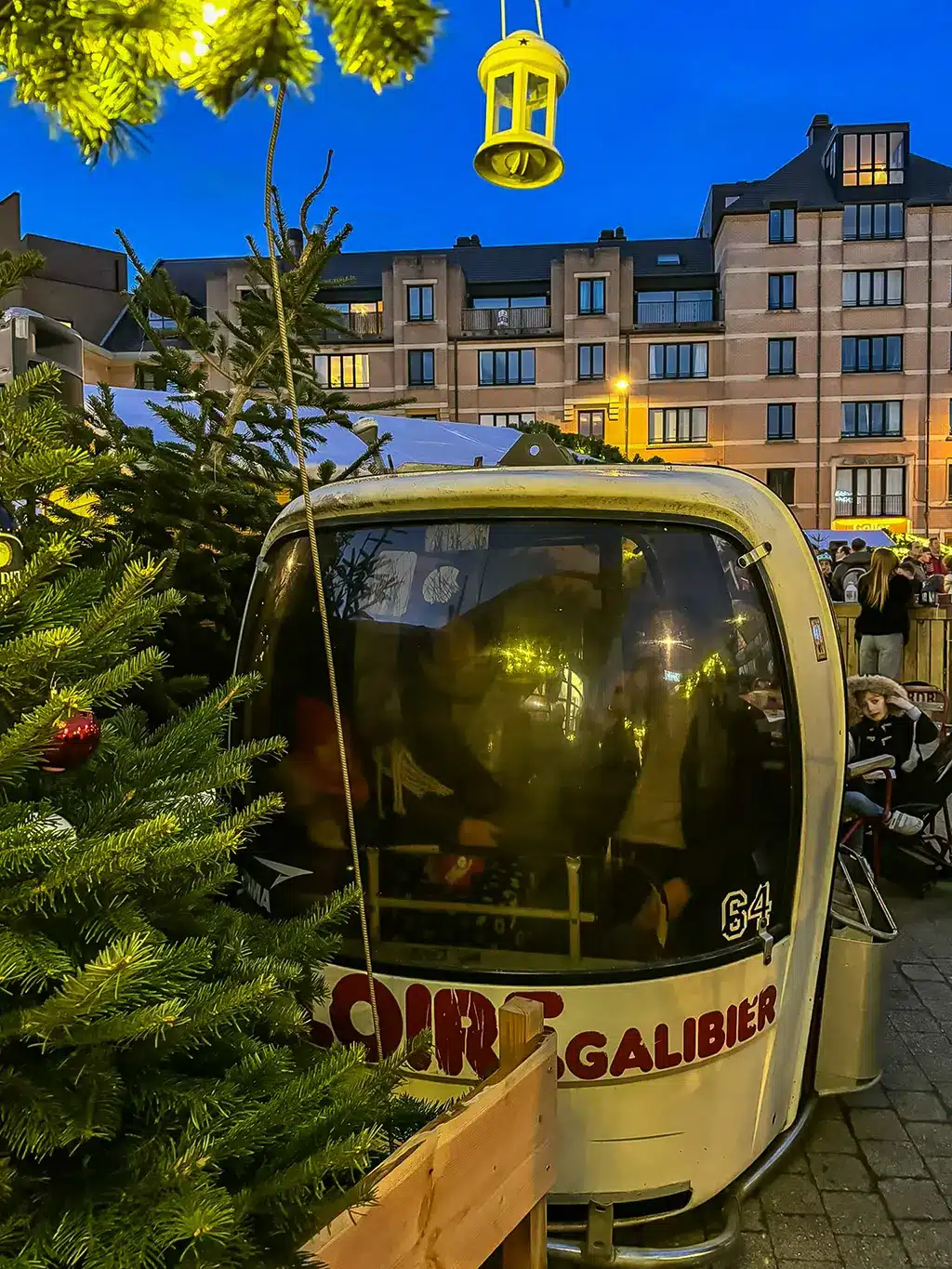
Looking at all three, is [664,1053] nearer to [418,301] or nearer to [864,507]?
[864,507]

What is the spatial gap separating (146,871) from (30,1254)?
0.47 metres

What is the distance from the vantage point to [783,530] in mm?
2684

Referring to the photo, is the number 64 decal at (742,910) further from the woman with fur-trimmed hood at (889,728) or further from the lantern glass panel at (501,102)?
the woman with fur-trimmed hood at (889,728)

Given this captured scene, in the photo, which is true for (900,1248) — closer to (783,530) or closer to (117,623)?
(783,530)

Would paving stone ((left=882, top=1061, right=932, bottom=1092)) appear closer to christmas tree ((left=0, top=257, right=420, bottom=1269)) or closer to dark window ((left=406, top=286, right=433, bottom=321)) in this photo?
christmas tree ((left=0, top=257, right=420, bottom=1269))

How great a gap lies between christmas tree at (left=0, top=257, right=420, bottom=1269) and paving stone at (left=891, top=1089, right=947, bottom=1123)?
2791mm

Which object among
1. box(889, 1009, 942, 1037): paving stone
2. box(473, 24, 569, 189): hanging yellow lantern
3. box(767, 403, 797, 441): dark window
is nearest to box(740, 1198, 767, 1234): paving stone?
box(889, 1009, 942, 1037): paving stone

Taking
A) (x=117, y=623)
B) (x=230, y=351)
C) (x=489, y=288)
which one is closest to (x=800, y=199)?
(x=489, y=288)

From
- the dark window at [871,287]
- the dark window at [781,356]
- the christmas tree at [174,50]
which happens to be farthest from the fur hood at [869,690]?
the dark window at [871,287]

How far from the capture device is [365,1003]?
102 inches

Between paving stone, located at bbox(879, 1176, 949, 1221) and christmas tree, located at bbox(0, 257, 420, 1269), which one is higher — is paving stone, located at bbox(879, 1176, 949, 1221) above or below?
below

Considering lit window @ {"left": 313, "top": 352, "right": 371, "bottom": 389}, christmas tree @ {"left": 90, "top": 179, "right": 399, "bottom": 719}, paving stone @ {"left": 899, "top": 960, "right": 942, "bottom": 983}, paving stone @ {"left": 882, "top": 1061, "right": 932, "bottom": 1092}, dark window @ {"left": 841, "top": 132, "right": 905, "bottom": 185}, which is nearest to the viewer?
A: paving stone @ {"left": 882, "top": 1061, "right": 932, "bottom": 1092}

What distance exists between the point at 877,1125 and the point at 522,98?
12.0 feet

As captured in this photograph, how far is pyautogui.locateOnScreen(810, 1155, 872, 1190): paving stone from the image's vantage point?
308 cm
